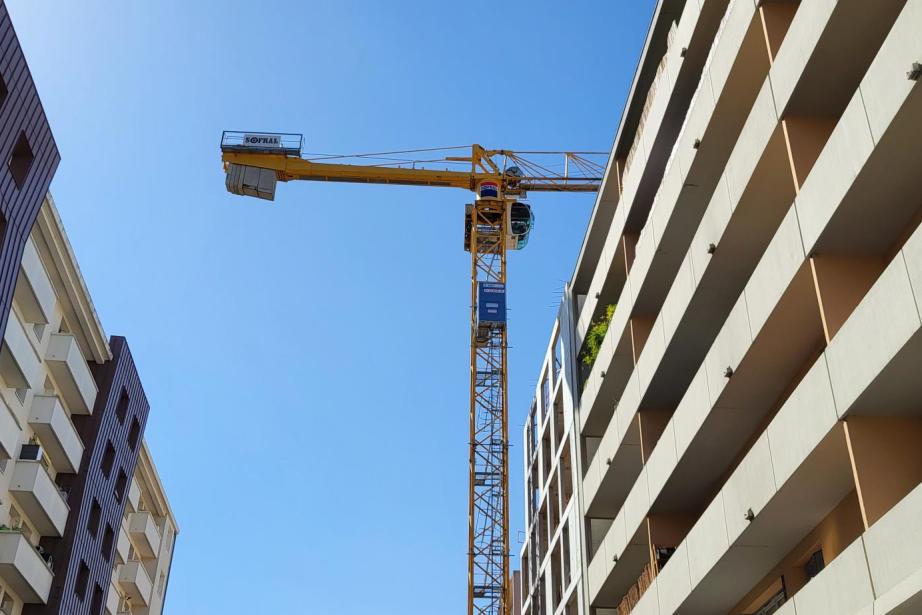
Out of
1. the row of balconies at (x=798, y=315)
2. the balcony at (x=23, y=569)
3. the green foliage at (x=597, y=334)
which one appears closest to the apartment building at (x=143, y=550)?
the balcony at (x=23, y=569)

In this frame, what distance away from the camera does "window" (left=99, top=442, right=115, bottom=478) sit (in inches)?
1662

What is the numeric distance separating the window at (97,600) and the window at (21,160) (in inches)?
778

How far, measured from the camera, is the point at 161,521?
5438 cm

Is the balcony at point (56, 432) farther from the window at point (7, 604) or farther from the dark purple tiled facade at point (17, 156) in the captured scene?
the dark purple tiled facade at point (17, 156)

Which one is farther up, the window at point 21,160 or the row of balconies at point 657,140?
the window at point 21,160

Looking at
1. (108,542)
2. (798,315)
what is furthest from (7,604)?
(798,315)

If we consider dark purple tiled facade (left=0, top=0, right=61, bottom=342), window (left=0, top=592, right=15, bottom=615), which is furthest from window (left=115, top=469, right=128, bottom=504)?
dark purple tiled facade (left=0, top=0, right=61, bottom=342)

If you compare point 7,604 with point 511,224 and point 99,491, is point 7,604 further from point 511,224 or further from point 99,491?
point 511,224

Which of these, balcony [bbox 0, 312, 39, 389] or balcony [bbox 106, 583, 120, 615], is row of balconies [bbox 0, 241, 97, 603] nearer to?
balcony [bbox 0, 312, 39, 389]

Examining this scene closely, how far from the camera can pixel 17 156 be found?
1177 inches

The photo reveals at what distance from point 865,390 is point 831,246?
3060 millimetres

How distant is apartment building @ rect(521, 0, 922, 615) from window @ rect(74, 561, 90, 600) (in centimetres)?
2057

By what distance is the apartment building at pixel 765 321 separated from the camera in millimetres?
13852

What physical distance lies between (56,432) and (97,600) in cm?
973
